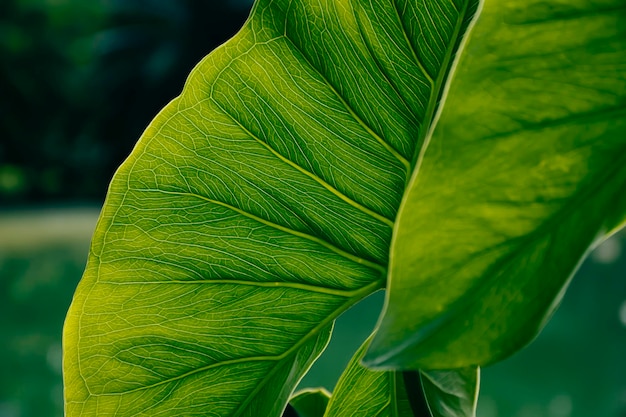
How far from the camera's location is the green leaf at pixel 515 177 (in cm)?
23

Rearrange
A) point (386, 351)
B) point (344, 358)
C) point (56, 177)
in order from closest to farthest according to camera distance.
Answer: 1. point (386, 351)
2. point (344, 358)
3. point (56, 177)

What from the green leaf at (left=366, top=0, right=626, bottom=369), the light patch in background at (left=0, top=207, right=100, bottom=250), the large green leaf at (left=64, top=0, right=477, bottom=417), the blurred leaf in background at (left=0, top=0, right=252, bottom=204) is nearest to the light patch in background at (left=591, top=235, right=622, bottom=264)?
the light patch in background at (left=0, top=207, right=100, bottom=250)

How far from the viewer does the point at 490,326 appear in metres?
0.23

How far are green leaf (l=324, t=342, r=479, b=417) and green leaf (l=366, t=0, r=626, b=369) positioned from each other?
165mm

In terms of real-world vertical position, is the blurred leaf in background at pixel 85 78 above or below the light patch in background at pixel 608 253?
above

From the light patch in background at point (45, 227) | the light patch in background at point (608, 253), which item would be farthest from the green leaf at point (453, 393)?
the light patch in background at point (45, 227)

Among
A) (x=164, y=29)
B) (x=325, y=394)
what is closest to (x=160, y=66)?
(x=164, y=29)

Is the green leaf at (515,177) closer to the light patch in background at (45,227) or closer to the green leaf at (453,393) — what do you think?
the green leaf at (453,393)

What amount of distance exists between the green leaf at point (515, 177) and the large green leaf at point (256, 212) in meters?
0.15

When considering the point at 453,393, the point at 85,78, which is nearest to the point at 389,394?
the point at 453,393

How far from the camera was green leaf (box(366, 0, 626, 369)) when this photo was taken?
231 mm

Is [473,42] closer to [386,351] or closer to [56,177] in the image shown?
[386,351]

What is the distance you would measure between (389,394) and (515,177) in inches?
11.5

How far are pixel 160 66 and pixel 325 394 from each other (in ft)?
35.7
